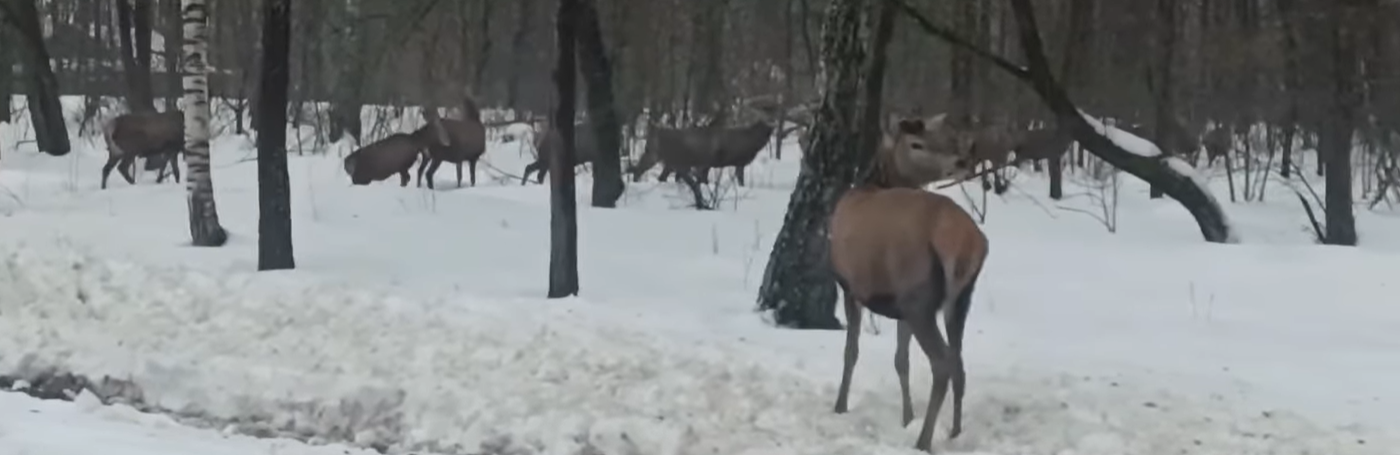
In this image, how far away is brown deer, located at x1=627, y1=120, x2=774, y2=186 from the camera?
23484mm

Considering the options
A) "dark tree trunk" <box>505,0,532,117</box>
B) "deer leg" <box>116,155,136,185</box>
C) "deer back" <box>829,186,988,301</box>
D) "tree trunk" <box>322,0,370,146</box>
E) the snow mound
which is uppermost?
"dark tree trunk" <box>505,0,532,117</box>

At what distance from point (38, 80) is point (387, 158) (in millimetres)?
5168

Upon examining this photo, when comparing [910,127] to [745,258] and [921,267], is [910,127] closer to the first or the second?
[921,267]

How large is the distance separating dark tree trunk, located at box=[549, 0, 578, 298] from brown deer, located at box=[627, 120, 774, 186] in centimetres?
977

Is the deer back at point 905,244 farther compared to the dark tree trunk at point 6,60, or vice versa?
the dark tree trunk at point 6,60

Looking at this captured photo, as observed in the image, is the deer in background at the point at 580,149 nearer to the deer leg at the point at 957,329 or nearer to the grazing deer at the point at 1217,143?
the grazing deer at the point at 1217,143

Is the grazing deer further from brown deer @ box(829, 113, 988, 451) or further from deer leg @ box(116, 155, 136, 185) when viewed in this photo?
brown deer @ box(829, 113, 988, 451)

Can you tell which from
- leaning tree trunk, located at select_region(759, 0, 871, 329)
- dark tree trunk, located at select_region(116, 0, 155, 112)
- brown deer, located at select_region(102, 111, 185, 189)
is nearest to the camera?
leaning tree trunk, located at select_region(759, 0, 871, 329)

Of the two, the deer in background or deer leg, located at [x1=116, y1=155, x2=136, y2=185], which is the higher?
the deer in background

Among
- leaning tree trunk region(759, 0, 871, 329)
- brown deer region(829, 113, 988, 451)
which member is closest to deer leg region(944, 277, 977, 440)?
brown deer region(829, 113, 988, 451)

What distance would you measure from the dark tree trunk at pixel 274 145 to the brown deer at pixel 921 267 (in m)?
6.87

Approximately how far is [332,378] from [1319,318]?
7628 mm

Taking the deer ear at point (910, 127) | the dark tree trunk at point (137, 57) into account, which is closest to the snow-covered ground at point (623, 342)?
the deer ear at point (910, 127)

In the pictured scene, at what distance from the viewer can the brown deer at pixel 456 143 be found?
25047 millimetres
